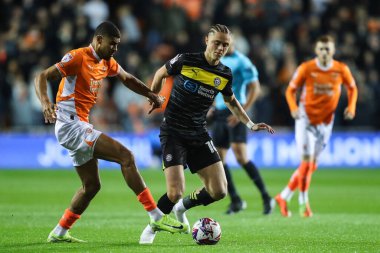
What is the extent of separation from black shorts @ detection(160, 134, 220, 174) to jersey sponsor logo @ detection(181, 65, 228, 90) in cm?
62

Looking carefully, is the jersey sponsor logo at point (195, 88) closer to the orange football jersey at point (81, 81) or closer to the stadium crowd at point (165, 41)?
the orange football jersey at point (81, 81)

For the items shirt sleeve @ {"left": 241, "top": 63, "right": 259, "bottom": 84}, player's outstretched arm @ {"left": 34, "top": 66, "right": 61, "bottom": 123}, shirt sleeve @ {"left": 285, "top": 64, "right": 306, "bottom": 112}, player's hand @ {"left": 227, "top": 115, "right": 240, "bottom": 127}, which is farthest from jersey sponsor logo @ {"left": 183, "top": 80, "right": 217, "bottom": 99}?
shirt sleeve @ {"left": 285, "top": 64, "right": 306, "bottom": 112}

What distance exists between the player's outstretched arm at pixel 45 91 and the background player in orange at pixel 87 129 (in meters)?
0.01

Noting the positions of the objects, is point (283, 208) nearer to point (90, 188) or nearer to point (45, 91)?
point (90, 188)

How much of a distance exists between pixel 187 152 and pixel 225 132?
3659 mm

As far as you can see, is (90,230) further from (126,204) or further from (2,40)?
(2,40)

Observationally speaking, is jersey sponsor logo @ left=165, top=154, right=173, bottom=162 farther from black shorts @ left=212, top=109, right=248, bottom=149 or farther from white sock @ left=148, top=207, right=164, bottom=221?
A: black shorts @ left=212, top=109, right=248, bottom=149

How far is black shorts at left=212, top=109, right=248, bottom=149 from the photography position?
12.6 m

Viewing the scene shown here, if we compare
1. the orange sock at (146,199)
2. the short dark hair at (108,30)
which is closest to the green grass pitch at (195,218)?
the orange sock at (146,199)

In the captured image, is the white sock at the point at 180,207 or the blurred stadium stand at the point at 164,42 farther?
the blurred stadium stand at the point at 164,42

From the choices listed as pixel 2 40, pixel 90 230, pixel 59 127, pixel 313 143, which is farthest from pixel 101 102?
pixel 59 127

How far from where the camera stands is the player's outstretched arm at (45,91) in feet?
26.2

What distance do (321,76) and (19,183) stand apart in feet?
26.2

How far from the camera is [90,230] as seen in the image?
1009cm
